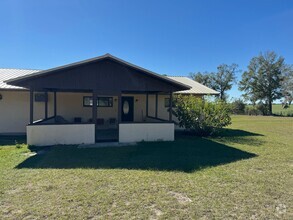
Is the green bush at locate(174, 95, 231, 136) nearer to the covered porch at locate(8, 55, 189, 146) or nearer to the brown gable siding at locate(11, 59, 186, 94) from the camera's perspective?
the covered porch at locate(8, 55, 189, 146)

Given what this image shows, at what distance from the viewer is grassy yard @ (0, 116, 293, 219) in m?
3.53

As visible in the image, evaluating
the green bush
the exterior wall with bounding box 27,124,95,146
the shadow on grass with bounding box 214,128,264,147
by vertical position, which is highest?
the green bush

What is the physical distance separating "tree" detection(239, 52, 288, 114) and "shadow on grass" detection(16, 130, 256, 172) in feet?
129

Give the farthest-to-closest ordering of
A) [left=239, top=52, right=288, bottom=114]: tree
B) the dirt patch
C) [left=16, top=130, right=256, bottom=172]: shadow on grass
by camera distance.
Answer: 1. [left=239, top=52, right=288, bottom=114]: tree
2. [left=16, top=130, right=256, bottom=172]: shadow on grass
3. the dirt patch

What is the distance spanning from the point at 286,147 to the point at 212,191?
6.74m

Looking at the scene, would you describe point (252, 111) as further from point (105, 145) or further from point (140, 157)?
point (140, 157)

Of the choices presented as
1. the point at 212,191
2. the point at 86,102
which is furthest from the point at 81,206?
the point at 86,102

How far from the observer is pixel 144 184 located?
471cm

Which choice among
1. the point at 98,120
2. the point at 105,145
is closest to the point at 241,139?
the point at 105,145

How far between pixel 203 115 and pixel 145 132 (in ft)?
13.0

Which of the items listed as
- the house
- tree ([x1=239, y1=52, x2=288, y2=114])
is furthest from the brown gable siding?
tree ([x1=239, y1=52, x2=288, y2=114])

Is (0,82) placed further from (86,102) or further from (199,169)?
(199,169)

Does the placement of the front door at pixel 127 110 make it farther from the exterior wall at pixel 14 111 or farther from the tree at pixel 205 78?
the tree at pixel 205 78

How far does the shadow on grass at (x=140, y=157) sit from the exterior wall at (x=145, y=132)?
0.94 m
